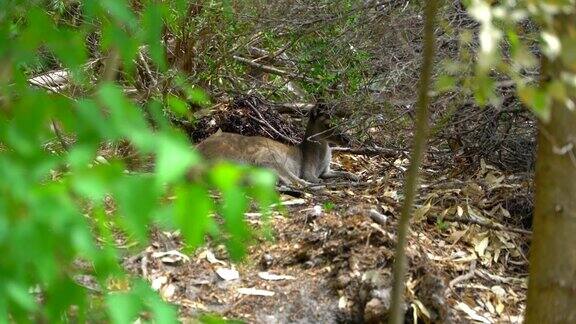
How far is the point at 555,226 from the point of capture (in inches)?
105

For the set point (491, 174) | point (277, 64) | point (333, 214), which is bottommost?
point (333, 214)

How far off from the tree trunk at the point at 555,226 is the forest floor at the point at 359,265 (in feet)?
5.64

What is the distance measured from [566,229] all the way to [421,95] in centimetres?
96

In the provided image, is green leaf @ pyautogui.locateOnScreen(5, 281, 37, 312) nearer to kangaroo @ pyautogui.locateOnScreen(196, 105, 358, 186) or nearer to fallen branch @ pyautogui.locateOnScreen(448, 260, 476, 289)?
fallen branch @ pyautogui.locateOnScreen(448, 260, 476, 289)

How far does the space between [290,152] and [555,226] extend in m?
5.65

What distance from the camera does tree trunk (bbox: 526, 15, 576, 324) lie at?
2578mm

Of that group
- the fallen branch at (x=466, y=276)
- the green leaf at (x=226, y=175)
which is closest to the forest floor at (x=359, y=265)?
the fallen branch at (x=466, y=276)

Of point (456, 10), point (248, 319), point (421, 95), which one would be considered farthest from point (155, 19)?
point (456, 10)

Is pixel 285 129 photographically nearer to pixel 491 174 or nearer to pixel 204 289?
pixel 491 174

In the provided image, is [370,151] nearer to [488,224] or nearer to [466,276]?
[488,224]

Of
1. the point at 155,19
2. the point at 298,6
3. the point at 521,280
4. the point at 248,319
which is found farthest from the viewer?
the point at 298,6

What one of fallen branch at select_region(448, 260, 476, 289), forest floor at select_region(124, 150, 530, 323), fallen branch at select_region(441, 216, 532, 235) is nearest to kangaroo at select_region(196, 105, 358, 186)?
forest floor at select_region(124, 150, 530, 323)

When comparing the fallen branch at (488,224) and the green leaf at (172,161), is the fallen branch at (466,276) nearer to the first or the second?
the fallen branch at (488,224)

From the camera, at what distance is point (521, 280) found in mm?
5363
